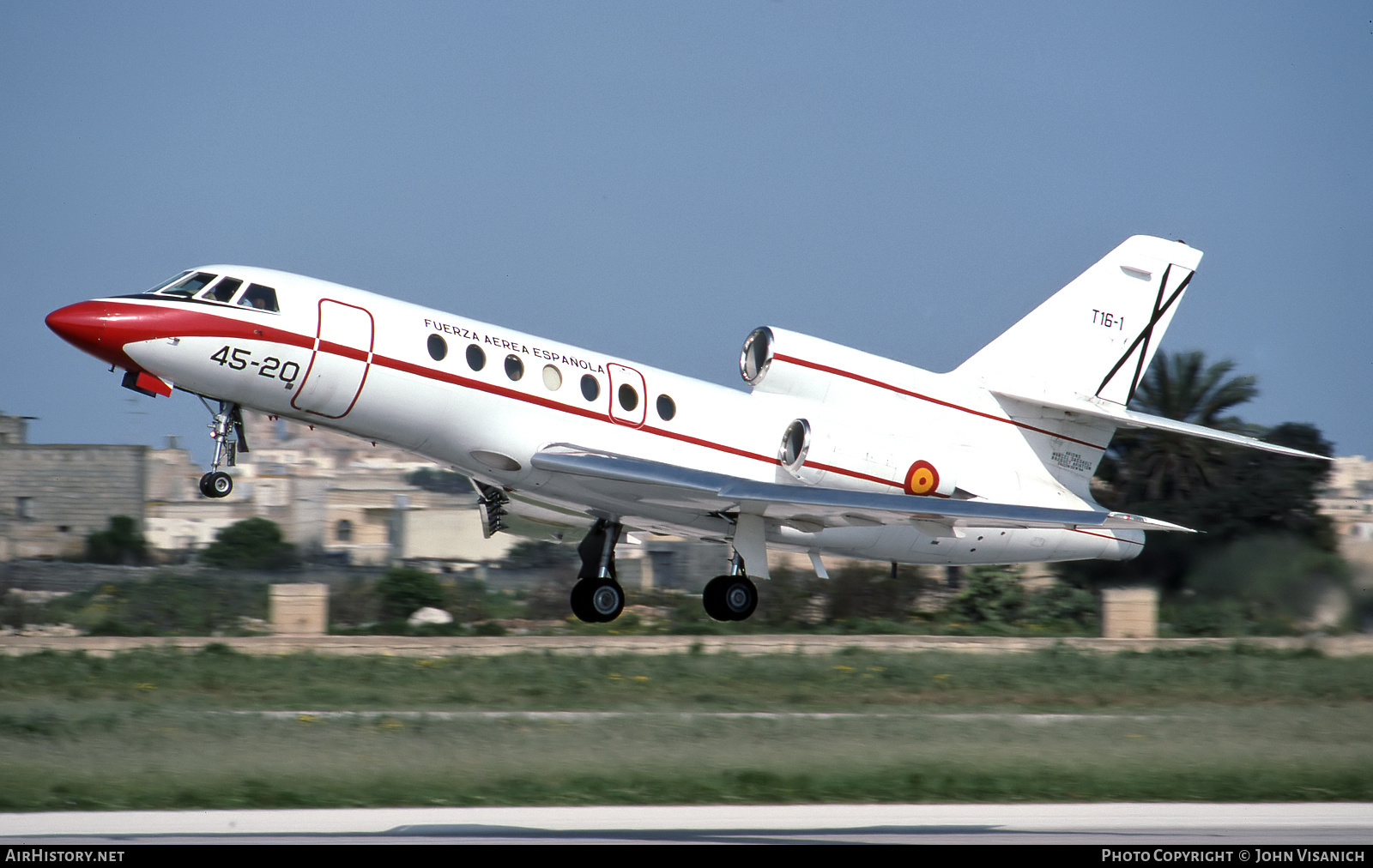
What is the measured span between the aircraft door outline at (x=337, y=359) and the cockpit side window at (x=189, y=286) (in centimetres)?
124

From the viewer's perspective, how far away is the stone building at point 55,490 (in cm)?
5825

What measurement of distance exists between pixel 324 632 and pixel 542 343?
55.1 ft

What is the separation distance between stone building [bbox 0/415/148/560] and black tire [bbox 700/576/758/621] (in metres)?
47.2

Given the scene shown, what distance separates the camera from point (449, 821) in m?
12.1

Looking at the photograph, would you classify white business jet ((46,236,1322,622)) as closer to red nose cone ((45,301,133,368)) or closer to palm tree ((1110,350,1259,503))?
red nose cone ((45,301,133,368))

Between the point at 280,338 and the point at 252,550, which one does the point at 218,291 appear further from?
the point at 252,550

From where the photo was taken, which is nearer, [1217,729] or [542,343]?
[542,343]

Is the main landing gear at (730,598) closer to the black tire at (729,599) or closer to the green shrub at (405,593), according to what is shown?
the black tire at (729,599)

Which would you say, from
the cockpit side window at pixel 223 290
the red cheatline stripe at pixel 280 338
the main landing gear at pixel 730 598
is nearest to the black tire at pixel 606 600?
the main landing gear at pixel 730 598

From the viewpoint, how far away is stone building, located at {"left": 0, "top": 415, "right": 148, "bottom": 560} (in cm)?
5825

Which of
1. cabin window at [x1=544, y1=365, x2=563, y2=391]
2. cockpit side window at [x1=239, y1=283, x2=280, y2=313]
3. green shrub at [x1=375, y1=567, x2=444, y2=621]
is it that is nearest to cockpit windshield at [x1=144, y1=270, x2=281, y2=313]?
cockpit side window at [x1=239, y1=283, x2=280, y2=313]
